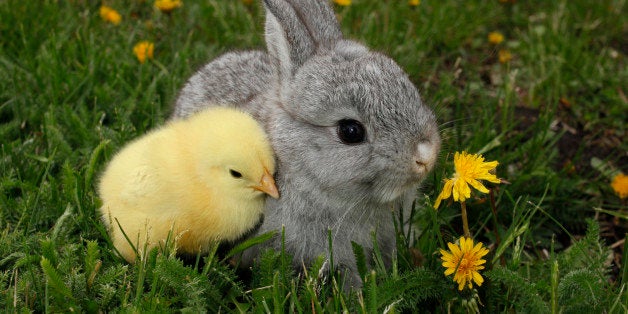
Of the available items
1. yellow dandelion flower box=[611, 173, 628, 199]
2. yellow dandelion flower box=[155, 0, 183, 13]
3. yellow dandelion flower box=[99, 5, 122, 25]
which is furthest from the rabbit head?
yellow dandelion flower box=[99, 5, 122, 25]

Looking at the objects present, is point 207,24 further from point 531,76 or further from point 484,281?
point 484,281

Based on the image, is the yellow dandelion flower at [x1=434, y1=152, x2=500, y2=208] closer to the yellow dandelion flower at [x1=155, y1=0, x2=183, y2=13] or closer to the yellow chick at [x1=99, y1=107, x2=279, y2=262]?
the yellow chick at [x1=99, y1=107, x2=279, y2=262]

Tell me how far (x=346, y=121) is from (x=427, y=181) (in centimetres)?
82

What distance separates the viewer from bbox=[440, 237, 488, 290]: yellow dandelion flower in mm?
2914

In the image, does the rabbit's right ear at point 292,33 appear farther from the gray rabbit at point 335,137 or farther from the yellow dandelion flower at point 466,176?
the yellow dandelion flower at point 466,176

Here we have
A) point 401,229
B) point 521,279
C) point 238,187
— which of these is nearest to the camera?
point 521,279

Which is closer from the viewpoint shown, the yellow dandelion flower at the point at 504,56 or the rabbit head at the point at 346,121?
the rabbit head at the point at 346,121

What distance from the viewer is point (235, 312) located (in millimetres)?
3127

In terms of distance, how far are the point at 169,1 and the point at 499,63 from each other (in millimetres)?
2770

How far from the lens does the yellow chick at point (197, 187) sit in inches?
123

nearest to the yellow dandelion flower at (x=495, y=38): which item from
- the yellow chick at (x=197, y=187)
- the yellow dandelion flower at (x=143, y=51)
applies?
the yellow dandelion flower at (x=143, y=51)

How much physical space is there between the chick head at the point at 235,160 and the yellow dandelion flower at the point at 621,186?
2.15m

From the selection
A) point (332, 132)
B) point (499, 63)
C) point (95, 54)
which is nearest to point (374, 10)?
point (499, 63)

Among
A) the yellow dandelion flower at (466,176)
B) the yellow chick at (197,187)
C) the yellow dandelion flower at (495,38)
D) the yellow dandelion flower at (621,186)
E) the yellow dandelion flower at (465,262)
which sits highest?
the yellow dandelion flower at (466,176)
